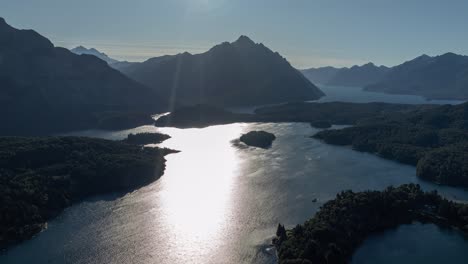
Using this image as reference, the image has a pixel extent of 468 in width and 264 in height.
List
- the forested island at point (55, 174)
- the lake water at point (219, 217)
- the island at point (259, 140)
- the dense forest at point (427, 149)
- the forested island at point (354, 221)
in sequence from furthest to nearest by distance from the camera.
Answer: the island at point (259, 140) → the dense forest at point (427, 149) → the forested island at point (55, 174) → the lake water at point (219, 217) → the forested island at point (354, 221)

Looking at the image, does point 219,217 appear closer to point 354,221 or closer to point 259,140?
point 354,221

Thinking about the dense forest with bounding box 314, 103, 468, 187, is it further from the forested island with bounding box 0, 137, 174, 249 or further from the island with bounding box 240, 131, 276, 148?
the forested island with bounding box 0, 137, 174, 249

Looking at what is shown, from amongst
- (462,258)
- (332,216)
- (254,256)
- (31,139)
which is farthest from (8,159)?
(462,258)

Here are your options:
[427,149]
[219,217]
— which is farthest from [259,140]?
[219,217]

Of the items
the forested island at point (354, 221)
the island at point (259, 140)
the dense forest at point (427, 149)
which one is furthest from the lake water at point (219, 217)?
the island at point (259, 140)

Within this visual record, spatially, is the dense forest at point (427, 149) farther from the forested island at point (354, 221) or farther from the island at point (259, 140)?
the island at point (259, 140)

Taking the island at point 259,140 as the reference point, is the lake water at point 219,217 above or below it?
below
